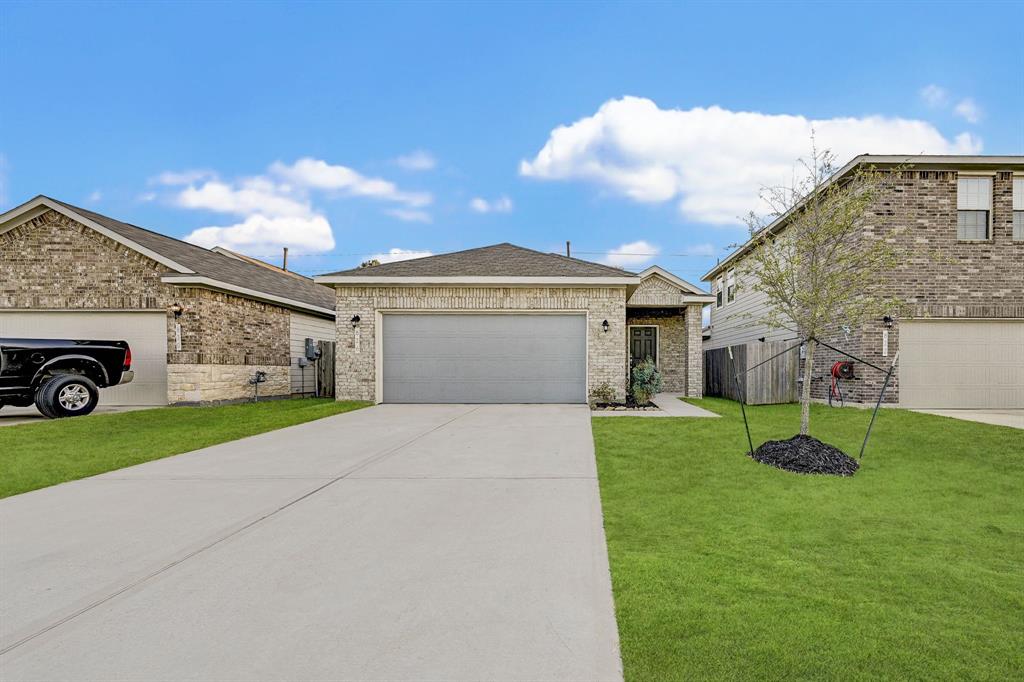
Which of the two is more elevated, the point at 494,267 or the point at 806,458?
the point at 494,267

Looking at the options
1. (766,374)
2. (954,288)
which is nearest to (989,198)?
(954,288)

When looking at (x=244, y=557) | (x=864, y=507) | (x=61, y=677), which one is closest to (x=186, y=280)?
(x=244, y=557)

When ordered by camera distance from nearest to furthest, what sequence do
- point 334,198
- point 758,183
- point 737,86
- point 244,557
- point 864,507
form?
point 244,557 < point 864,507 < point 758,183 < point 737,86 < point 334,198

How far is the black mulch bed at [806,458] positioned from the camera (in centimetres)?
576

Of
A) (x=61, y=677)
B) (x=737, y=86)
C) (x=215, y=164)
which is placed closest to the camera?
(x=61, y=677)

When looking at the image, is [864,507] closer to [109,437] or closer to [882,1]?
[109,437]

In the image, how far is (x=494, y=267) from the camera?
543 inches

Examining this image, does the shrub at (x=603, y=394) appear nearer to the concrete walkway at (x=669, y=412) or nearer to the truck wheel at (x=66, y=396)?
the concrete walkway at (x=669, y=412)

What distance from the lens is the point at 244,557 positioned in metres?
3.30

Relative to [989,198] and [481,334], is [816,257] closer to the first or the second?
[481,334]

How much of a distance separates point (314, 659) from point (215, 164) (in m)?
30.1

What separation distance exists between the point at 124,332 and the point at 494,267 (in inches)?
397

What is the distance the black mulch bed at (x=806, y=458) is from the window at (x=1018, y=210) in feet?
36.6

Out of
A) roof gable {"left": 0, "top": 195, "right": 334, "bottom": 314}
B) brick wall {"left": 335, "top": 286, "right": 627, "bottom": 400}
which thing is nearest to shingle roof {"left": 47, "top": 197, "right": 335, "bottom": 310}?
roof gable {"left": 0, "top": 195, "right": 334, "bottom": 314}
